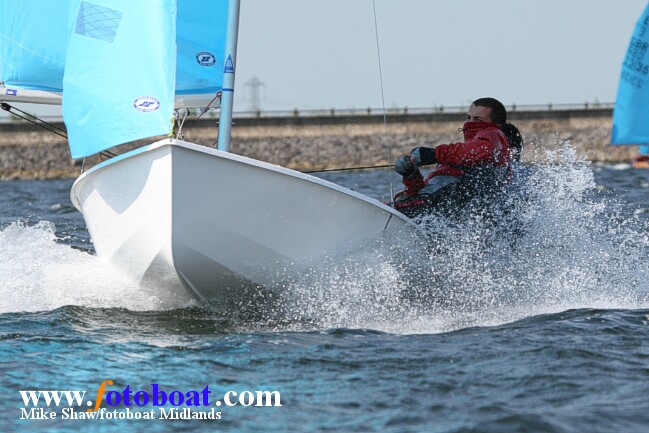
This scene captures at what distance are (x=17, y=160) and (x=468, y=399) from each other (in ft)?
171

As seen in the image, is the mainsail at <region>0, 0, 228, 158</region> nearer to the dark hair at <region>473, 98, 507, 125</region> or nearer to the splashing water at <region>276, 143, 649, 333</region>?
the splashing water at <region>276, 143, 649, 333</region>

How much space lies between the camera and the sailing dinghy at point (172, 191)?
6.86 metres

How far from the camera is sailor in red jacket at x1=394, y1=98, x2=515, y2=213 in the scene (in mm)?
8055

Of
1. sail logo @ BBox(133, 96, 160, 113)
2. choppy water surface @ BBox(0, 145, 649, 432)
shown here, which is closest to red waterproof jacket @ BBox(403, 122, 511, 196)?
choppy water surface @ BBox(0, 145, 649, 432)

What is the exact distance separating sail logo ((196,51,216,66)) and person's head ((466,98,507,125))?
100 inches

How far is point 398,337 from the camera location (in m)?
6.82

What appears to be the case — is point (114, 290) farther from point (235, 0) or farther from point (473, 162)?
point (473, 162)

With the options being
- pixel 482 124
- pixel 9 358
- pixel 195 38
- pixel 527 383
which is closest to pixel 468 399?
pixel 527 383

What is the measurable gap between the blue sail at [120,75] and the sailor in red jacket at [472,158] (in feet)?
7.13

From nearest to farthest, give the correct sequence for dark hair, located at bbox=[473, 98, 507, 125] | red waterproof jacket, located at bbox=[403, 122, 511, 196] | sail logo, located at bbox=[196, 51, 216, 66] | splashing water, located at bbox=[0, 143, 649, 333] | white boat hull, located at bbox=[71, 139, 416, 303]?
white boat hull, located at bbox=[71, 139, 416, 303]
splashing water, located at bbox=[0, 143, 649, 333]
red waterproof jacket, located at bbox=[403, 122, 511, 196]
dark hair, located at bbox=[473, 98, 507, 125]
sail logo, located at bbox=[196, 51, 216, 66]

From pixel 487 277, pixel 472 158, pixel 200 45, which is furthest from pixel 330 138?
pixel 472 158

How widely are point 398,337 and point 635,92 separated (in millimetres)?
11217

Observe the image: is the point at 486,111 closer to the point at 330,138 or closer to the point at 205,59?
the point at 205,59

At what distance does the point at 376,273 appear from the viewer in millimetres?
7727
